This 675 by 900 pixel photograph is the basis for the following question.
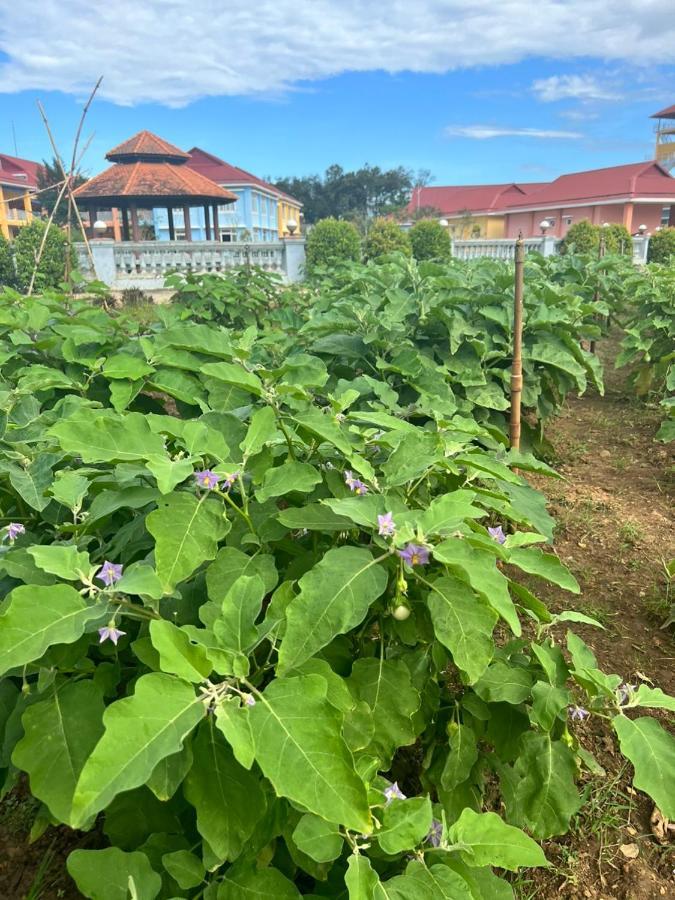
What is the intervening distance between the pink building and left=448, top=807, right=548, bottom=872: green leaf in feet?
98.3

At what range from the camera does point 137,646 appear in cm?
111

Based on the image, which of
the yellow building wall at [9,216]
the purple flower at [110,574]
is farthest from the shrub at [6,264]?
the purple flower at [110,574]

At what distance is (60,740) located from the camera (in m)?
1.07

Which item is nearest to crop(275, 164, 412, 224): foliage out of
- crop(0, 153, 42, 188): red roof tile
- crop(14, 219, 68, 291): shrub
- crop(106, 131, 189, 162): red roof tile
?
crop(0, 153, 42, 188): red roof tile

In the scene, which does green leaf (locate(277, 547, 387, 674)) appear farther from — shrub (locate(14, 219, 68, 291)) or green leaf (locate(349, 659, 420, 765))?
shrub (locate(14, 219, 68, 291))

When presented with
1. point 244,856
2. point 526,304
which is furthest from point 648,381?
point 244,856

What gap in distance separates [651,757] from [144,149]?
26.8 metres

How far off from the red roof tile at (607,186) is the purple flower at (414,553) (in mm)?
31773

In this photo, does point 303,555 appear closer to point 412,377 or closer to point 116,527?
point 116,527

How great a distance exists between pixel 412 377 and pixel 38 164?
162 ft

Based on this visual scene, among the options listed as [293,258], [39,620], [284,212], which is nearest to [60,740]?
[39,620]

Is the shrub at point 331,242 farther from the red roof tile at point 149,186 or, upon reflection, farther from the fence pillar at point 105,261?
the red roof tile at point 149,186

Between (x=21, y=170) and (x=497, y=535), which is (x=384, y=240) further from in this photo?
(x=21, y=170)

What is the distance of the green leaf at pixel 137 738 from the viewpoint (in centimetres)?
81
